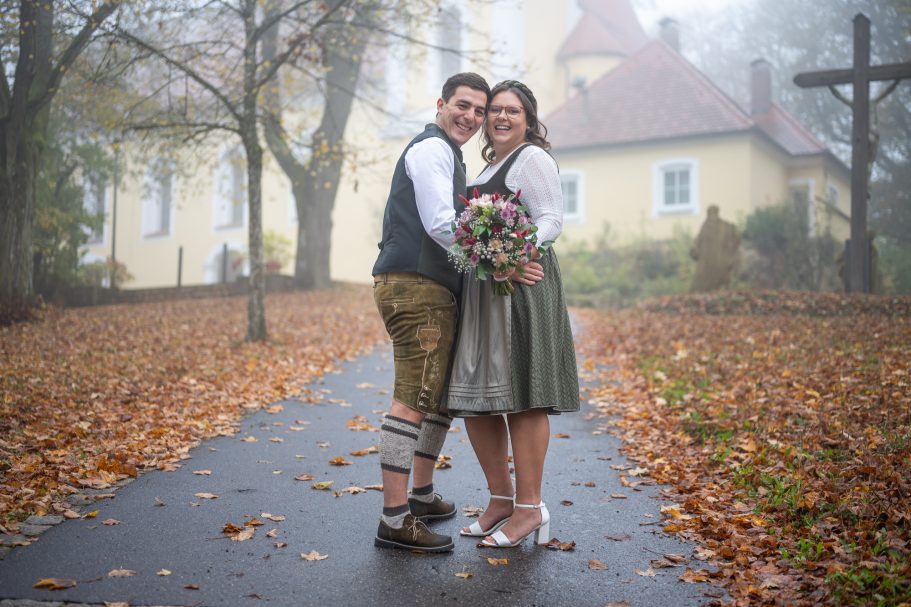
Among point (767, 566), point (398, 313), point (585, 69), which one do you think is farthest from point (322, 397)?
point (585, 69)

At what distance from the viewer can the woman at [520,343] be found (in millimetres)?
4141

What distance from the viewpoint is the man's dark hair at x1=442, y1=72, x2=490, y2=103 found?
422 centimetres

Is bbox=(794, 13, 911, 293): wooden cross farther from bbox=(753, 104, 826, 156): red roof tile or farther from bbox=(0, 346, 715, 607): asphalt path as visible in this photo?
bbox=(753, 104, 826, 156): red roof tile

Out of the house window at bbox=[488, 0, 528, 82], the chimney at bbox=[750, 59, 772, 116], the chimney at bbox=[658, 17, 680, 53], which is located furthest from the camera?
the chimney at bbox=[658, 17, 680, 53]

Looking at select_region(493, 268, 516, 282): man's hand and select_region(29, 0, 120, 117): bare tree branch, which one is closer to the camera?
select_region(493, 268, 516, 282): man's hand

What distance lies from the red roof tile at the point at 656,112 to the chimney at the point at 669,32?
266 cm

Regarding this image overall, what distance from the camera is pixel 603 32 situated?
110 feet

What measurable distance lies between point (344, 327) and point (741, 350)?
688 cm

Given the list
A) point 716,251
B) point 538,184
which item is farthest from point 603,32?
point 538,184

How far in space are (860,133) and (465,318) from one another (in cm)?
1331

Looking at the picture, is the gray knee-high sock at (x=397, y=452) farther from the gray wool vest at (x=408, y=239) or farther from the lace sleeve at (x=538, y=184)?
the lace sleeve at (x=538, y=184)

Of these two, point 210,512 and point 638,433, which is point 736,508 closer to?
point 638,433

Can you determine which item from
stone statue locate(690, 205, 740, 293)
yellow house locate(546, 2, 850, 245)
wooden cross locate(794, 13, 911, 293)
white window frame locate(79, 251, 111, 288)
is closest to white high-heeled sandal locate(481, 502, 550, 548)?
wooden cross locate(794, 13, 911, 293)

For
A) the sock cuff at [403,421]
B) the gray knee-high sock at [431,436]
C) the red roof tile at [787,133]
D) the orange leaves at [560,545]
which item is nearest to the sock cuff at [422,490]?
the gray knee-high sock at [431,436]
